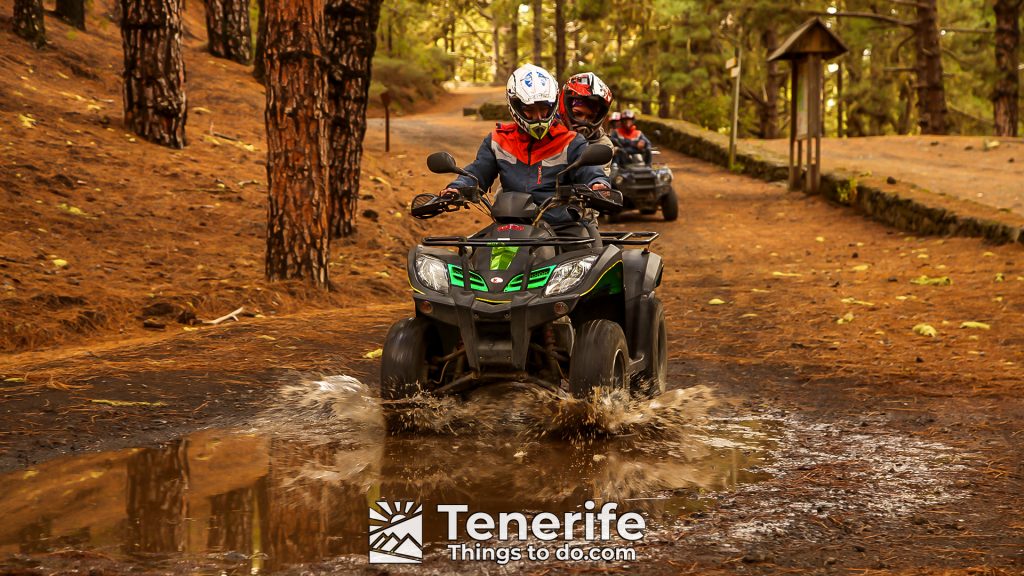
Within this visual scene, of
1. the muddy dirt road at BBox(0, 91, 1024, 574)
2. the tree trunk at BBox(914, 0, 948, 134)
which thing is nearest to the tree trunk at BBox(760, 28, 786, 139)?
the tree trunk at BBox(914, 0, 948, 134)

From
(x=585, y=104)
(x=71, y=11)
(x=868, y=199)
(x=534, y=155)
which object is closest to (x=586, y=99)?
(x=585, y=104)

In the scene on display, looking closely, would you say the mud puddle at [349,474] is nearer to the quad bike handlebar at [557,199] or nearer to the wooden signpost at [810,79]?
the quad bike handlebar at [557,199]

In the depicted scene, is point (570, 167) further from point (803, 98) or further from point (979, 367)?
point (803, 98)

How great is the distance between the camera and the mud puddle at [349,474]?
180 inches

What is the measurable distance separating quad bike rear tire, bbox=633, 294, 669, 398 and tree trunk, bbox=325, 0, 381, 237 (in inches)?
294

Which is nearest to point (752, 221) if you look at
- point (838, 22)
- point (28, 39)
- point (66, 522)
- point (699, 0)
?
point (28, 39)

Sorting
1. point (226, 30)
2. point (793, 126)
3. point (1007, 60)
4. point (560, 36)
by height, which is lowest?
point (793, 126)

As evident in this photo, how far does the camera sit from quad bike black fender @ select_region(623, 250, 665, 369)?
22.9 feet

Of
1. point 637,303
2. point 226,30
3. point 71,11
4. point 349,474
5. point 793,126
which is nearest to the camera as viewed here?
point 349,474

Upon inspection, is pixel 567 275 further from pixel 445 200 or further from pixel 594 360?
pixel 445 200

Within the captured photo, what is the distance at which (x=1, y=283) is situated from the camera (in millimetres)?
9609

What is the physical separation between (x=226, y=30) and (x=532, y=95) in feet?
70.3

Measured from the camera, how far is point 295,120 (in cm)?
1068

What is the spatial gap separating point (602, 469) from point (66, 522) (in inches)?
101
